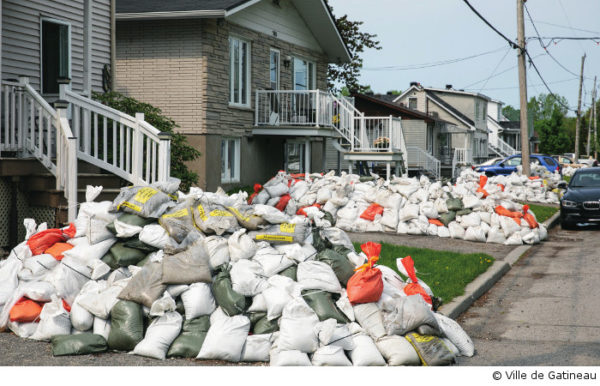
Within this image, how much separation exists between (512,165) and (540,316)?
29.5 meters

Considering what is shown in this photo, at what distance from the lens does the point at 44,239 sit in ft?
24.0

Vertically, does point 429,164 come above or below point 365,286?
above

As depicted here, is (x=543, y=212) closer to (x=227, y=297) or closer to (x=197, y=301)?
(x=227, y=297)

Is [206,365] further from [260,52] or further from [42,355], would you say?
[260,52]

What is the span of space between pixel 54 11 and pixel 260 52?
31.0ft

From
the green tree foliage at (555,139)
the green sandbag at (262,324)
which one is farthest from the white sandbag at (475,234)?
the green tree foliage at (555,139)

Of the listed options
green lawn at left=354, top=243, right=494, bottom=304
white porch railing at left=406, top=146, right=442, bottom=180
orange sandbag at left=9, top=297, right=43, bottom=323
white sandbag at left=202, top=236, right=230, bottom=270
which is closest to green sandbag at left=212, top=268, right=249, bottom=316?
white sandbag at left=202, top=236, right=230, bottom=270

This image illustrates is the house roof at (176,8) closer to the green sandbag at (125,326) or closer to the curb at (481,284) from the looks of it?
the curb at (481,284)

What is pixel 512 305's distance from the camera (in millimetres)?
8555

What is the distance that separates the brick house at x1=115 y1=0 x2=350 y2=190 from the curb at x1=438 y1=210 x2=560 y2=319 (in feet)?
31.9

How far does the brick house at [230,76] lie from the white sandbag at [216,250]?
12878mm

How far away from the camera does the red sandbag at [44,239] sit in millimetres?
7254

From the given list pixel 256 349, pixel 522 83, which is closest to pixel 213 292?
pixel 256 349
